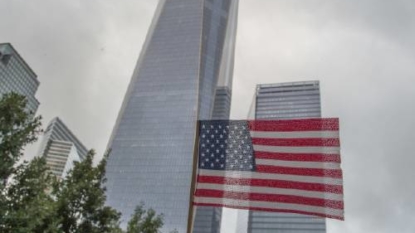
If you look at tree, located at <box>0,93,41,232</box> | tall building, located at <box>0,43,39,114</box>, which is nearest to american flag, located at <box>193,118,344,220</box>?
tree, located at <box>0,93,41,232</box>

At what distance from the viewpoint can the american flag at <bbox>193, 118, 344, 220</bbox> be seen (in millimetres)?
15898

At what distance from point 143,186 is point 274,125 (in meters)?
152

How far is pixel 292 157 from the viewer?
54.1 feet

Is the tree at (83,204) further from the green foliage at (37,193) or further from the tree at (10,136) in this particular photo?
the tree at (10,136)

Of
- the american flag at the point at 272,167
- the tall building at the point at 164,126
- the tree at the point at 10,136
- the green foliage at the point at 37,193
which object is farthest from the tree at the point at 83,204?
the tall building at the point at 164,126

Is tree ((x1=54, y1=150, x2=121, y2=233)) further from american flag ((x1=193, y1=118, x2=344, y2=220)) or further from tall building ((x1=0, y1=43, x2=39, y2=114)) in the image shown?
tall building ((x1=0, y1=43, x2=39, y2=114))

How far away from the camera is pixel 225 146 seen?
16609 mm

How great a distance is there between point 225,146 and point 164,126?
162184 mm

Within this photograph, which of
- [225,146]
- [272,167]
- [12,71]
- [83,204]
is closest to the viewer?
[272,167]

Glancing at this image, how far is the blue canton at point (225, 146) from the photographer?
16281 millimetres

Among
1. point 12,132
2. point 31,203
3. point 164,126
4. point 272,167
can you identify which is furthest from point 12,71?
point 272,167

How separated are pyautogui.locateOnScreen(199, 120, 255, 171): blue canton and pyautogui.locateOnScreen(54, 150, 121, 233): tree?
6.80 metres

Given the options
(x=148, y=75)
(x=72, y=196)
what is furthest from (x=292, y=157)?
(x=148, y=75)

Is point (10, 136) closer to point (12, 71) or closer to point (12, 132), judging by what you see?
point (12, 132)
